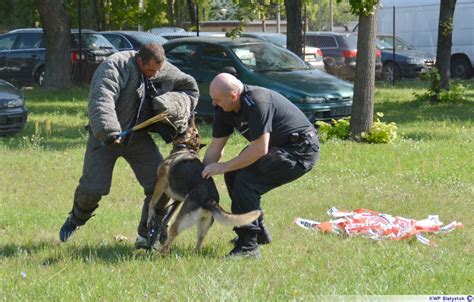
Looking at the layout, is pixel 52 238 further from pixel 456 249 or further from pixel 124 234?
pixel 456 249

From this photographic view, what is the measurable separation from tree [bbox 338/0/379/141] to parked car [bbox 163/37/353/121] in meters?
1.36

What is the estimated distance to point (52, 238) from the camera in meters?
7.17

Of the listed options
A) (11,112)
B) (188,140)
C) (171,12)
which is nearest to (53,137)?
(11,112)

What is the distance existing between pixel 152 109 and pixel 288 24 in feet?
39.6

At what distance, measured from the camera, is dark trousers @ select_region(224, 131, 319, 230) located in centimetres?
624

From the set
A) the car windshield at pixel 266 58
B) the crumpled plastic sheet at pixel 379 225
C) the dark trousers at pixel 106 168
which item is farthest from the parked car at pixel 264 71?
the dark trousers at pixel 106 168

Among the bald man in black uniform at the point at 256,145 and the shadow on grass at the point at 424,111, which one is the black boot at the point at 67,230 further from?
the shadow on grass at the point at 424,111

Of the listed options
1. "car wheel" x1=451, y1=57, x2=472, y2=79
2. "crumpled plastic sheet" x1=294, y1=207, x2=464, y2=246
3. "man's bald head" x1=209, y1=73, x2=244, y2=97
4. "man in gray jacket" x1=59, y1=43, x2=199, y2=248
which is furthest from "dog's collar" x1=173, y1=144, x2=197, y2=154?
"car wheel" x1=451, y1=57, x2=472, y2=79

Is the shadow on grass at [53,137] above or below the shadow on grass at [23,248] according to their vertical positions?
below

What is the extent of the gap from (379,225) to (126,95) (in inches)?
99.7

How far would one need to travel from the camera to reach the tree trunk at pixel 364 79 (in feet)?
41.5

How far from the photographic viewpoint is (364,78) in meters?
12.8

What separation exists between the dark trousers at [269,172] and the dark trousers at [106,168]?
2.81 ft

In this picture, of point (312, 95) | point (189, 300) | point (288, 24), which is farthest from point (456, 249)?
point (288, 24)
